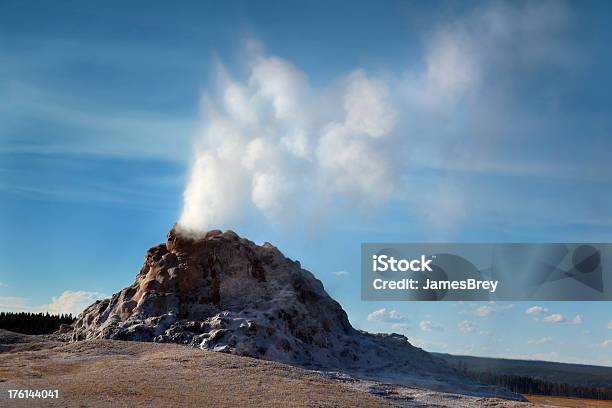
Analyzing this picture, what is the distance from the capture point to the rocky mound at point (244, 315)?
5812cm

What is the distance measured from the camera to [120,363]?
45562 mm

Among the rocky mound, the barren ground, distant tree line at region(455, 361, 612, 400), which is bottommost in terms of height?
distant tree line at region(455, 361, 612, 400)

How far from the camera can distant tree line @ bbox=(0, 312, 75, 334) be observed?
96.4 meters

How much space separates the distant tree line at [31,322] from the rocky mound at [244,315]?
89.6ft

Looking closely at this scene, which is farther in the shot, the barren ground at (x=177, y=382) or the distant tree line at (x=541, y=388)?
the distant tree line at (x=541, y=388)

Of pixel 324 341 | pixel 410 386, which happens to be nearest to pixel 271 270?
pixel 324 341

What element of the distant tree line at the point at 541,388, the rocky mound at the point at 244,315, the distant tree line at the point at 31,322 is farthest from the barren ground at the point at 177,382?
the distant tree line at the point at 541,388

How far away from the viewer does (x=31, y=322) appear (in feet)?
327

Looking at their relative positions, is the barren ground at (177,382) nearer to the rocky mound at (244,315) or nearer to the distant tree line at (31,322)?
the rocky mound at (244,315)

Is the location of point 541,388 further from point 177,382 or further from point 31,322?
point 177,382

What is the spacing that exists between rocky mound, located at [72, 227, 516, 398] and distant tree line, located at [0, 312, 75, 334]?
27297mm

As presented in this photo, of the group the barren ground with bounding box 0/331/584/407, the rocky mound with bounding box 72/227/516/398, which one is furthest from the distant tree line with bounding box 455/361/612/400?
the barren ground with bounding box 0/331/584/407

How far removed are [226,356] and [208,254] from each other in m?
19.4

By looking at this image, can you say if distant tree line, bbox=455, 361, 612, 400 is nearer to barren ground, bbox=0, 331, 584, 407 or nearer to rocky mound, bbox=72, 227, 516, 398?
rocky mound, bbox=72, 227, 516, 398
